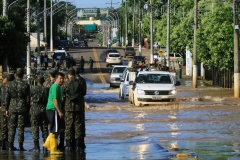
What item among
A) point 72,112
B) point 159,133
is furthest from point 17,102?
point 159,133

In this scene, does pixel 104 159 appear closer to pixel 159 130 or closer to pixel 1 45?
pixel 159 130

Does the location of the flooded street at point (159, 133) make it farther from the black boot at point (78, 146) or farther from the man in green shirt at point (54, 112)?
the man in green shirt at point (54, 112)

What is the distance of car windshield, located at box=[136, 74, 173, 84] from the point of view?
31148 millimetres

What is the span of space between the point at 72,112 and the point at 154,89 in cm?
1500

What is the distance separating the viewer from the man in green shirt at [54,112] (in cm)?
1481

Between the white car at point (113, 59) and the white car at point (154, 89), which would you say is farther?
the white car at point (113, 59)

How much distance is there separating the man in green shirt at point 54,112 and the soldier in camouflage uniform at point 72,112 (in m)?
0.42

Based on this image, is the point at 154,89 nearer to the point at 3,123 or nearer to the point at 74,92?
the point at 3,123

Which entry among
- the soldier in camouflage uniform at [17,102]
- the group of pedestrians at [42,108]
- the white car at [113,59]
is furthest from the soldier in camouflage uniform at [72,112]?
the white car at [113,59]

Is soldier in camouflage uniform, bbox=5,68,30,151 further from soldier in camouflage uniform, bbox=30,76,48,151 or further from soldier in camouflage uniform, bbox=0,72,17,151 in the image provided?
soldier in camouflage uniform, bbox=0,72,17,151

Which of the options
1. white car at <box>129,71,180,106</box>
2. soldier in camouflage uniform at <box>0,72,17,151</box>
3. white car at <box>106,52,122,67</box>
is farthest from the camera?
white car at <box>106,52,122,67</box>

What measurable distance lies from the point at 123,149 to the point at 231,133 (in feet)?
15.1

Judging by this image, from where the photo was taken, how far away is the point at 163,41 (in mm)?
86062

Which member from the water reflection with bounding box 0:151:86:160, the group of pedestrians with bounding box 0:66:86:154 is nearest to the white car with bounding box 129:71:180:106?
the group of pedestrians with bounding box 0:66:86:154
